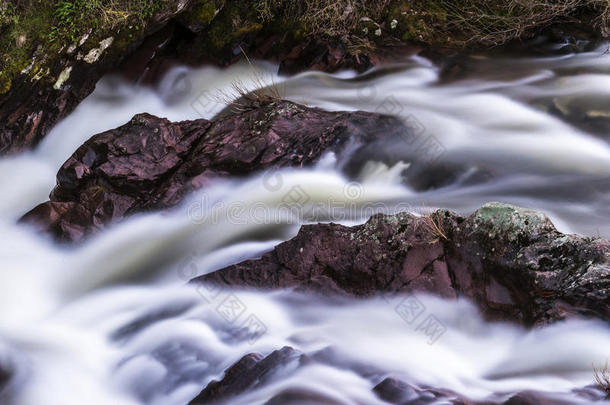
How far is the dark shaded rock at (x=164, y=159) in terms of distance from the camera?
16.7 ft

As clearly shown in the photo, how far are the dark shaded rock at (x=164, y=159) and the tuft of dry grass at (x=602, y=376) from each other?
2.65 m

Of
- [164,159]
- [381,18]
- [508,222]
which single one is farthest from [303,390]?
[381,18]

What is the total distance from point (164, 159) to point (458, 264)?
8.80ft

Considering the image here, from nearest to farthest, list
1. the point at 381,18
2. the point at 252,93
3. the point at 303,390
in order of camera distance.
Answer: the point at 303,390
the point at 252,93
the point at 381,18

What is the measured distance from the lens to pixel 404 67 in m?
6.50

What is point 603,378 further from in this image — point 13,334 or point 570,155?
point 13,334

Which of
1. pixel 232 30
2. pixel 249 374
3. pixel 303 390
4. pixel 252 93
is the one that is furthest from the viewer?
pixel 232 30

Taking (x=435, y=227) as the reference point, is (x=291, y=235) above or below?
above

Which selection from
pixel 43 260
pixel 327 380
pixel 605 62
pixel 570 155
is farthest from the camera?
pixel 605 62

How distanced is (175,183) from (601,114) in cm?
405

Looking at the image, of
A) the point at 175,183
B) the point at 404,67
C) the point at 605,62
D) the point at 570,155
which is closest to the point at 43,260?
the point at 175,183

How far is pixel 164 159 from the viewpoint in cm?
526

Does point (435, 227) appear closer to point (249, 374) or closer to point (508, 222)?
point (508, 222)

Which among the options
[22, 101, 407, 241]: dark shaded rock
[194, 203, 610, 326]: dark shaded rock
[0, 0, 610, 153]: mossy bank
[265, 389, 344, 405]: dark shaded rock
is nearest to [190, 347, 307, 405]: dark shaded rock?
[265, 389, 344, 405]: dark shaded rock
